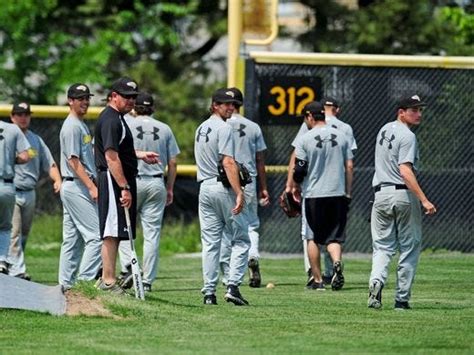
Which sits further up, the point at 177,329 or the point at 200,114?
the point at 177,329

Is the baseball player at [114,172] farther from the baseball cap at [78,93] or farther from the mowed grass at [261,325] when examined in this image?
the baseball cap at [78,93]

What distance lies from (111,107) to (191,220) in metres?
10.6

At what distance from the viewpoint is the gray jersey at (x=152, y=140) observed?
1709cm

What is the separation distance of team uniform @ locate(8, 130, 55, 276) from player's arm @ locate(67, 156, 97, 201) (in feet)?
9.96

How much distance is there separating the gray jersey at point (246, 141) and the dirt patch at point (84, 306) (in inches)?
182

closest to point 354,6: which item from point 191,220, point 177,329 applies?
point 191,220

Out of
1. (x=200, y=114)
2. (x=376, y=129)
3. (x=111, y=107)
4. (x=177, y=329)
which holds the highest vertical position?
(x=111, y=107)

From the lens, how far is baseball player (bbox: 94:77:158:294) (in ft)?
47.4

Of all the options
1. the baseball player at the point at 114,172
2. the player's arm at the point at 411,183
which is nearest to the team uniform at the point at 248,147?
the baseball player at the point at 114,172

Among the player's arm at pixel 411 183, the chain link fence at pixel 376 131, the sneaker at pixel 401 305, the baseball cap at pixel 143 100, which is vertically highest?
the player's arm at pixel 411 183

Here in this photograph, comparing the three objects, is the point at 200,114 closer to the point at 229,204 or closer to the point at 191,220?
the point at 191,220

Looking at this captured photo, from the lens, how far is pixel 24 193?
19156 mm

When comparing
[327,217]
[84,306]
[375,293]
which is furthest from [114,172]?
[327,217]

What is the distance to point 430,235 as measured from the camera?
22953 millimetres
